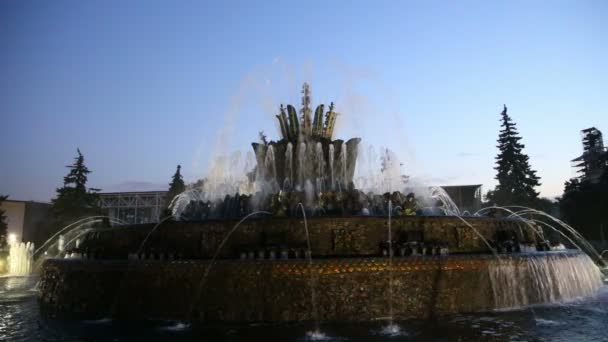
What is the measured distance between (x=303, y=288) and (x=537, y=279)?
5142mm

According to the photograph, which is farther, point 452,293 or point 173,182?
point 173,182

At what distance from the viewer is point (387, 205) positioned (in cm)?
1482

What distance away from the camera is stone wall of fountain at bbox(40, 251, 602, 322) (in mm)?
7465

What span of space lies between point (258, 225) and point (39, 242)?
5099cm

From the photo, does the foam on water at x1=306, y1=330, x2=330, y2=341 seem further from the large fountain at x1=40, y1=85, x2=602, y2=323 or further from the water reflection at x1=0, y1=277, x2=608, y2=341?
the large fountain at x1=40, y1=85, x2=602, y2=323

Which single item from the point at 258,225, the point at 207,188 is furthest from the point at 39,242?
the point at 258,225

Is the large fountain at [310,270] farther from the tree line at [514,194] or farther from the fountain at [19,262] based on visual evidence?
the tree line at [514,194]

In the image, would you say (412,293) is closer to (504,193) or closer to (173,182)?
(504,193)

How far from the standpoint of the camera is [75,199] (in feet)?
160

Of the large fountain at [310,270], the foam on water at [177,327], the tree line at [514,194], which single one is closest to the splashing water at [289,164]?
the large fountain at [310,270]

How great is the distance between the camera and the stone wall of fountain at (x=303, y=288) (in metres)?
7.46

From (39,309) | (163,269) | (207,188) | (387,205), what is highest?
(207,188)

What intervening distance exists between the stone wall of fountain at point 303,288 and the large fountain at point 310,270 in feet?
0.06

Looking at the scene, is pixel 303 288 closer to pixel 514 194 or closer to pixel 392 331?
pixel 392 331
